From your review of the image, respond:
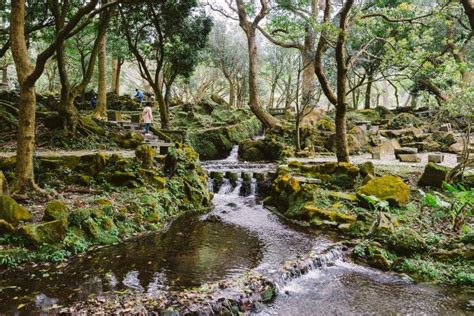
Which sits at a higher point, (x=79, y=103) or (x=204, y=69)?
(x=204, y=69)

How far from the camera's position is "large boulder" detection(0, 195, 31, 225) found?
7.05m

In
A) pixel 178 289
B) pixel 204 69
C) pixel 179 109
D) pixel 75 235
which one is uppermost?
pixel 204 69

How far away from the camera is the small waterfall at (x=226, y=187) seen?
45.4 ft

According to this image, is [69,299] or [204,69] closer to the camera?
[69,299]

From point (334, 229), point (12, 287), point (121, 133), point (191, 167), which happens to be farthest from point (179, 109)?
point (12, 287)

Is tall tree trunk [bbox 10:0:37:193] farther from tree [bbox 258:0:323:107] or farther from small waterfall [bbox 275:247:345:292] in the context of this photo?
tree [bbox 258:0:323:107]

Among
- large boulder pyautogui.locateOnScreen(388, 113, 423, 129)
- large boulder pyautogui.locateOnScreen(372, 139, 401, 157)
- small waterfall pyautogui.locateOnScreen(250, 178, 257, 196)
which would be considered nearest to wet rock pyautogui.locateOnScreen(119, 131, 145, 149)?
small waterfall pyautogui.locateOnScreen(250, 178, 257, 196)

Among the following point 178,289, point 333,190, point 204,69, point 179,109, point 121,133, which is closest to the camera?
point 178,289

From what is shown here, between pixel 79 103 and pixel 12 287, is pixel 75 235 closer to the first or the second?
pixel 12 287

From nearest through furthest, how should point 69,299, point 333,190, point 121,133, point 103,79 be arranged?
point 69,299 < point 333,190 < point 121,133 < point 103,79

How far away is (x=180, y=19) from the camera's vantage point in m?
18.4

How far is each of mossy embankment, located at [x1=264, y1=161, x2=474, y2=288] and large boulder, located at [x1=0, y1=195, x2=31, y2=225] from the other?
695 centimetres

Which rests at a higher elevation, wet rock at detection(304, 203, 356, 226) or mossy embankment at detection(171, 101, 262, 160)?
mossy embankment at detection(171, 101, 262, 160)

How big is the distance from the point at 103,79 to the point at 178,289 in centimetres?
1676
